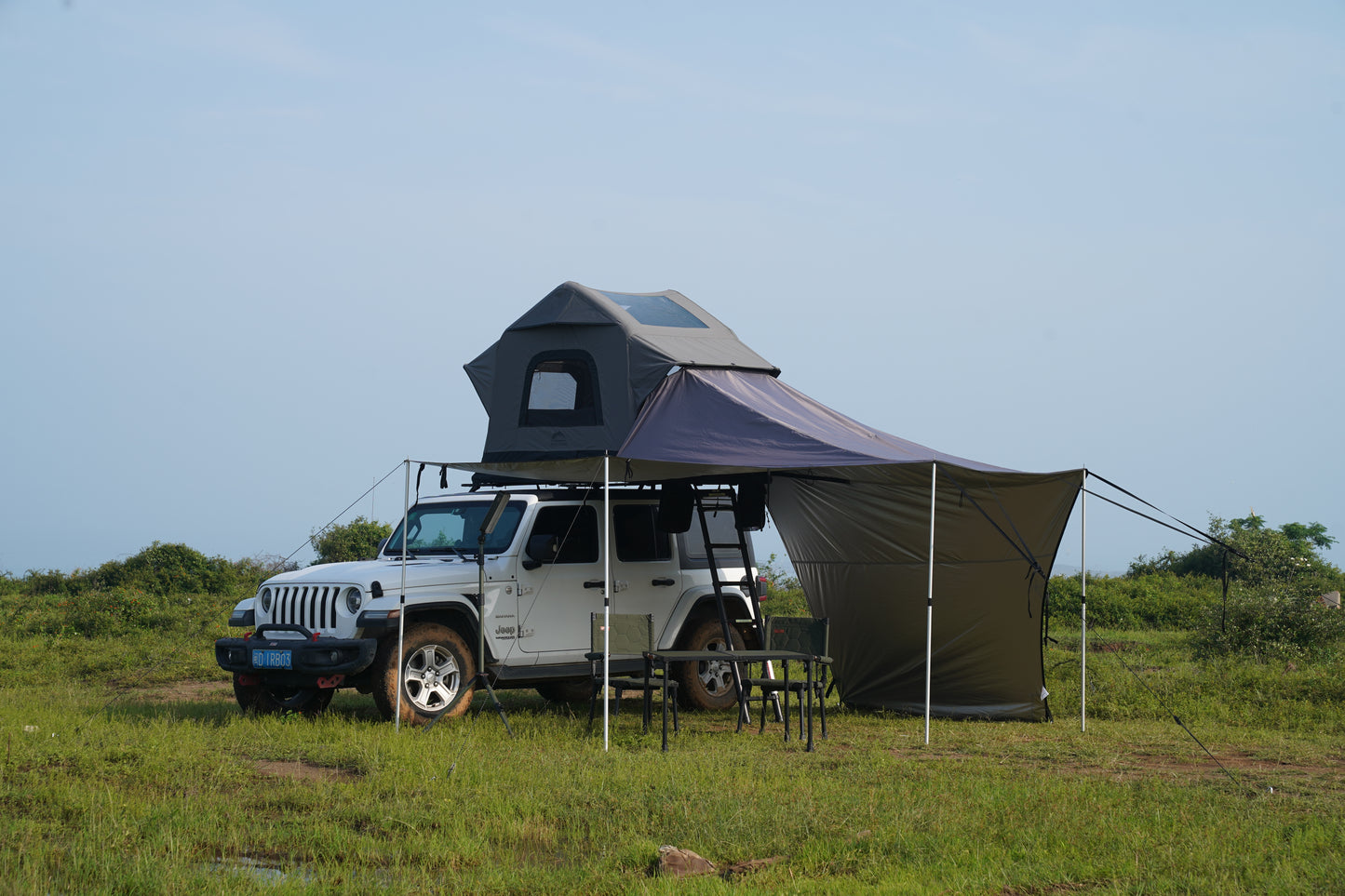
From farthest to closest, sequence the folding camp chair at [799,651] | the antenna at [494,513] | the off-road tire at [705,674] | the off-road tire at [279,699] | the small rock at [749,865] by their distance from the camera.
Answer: the off-road tire at [705,674]
the off-road tire at [279,699]
the antenna at [494,513]
the folding camp chair at [799,651]
the small rock at [749,865]

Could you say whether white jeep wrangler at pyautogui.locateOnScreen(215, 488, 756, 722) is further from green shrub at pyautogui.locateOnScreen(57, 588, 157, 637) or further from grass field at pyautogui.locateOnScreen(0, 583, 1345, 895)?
green shrub at pyautogui.locateOnScreen(57, 588, 157, 637)

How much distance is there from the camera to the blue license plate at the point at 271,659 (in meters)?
9.62

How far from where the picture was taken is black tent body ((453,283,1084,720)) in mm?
10547

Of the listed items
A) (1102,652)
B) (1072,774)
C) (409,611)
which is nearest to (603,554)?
(409,611)

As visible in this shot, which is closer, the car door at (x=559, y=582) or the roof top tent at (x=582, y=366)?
the car door at (x=559, y=582)

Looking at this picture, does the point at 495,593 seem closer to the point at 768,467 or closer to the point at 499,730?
the point at 499,730

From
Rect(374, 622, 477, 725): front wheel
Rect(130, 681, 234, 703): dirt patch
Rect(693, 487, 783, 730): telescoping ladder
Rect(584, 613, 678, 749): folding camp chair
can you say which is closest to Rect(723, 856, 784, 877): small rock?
Rect(584, 613, 678, 749): folding camp chair

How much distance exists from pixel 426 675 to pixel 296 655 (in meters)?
1.00

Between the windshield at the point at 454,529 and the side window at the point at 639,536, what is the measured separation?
3.20 ft

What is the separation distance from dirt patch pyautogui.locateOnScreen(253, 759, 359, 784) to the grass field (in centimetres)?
3

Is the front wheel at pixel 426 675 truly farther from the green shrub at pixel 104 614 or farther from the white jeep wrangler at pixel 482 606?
the green shrub at pixel 104 614

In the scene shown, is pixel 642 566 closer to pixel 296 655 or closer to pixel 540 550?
pixel 540 550

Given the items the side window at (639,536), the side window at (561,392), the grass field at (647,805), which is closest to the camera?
the grass field at (647,805)

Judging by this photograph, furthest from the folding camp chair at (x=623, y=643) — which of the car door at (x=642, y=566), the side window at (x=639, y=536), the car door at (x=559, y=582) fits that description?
the side window at (x=639, y=536)
